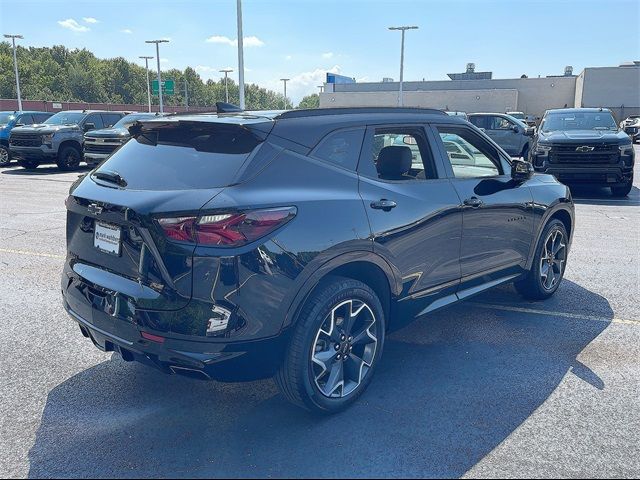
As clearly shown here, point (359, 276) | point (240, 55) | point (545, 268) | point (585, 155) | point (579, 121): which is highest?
point (240, 55)

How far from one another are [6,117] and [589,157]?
19481mm

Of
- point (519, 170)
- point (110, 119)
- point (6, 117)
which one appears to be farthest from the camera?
point (6, 117)

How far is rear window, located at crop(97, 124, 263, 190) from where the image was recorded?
9.59 feet

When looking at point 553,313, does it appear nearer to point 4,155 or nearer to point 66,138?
point 66,138

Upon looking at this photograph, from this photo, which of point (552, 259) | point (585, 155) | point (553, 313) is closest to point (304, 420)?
point (553, 313)

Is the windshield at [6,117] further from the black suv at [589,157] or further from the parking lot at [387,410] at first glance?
the black suv at [589,157]

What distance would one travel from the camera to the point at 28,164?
1820 centimetres

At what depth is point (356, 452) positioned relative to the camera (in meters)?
2.91

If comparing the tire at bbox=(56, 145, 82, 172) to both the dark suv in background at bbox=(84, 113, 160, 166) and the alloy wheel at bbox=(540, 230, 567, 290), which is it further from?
the alloy wheel at bbox=(540, 230, 567, 290)

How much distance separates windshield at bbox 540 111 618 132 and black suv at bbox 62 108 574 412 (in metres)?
10.7

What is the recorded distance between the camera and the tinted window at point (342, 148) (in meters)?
3.27

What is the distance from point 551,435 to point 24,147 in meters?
18.2

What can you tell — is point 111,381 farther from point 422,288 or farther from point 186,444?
point 422,288

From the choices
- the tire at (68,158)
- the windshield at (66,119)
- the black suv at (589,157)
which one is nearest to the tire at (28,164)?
the tire at (68,158)
